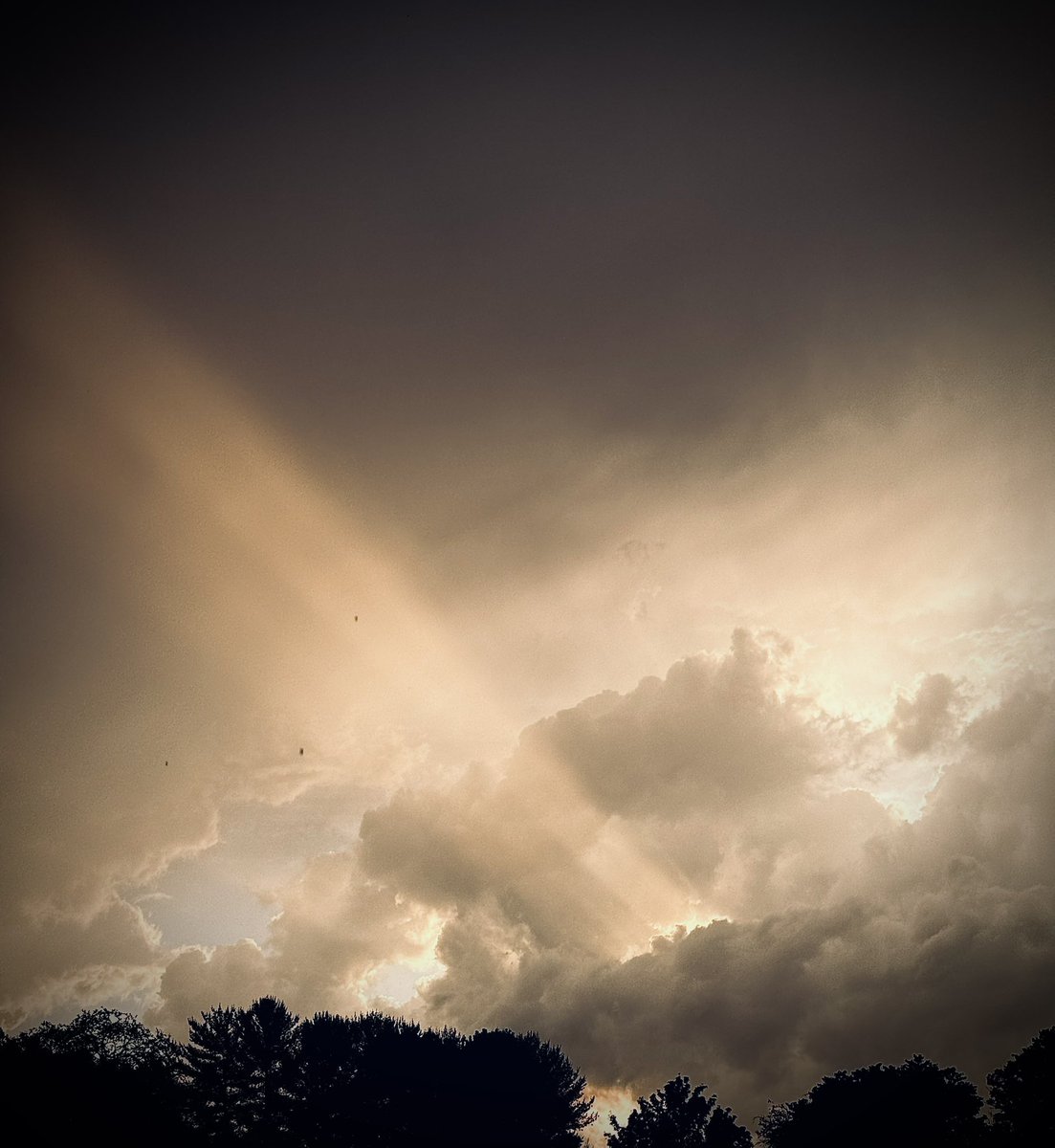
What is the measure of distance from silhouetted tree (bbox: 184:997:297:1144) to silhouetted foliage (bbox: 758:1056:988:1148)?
46.2 meters

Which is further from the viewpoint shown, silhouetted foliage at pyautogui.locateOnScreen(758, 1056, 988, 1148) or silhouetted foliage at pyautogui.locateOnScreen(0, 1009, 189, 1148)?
silhouetted foliage at pyautogui.locateOnScreen(758, 1056, 988, 1148)

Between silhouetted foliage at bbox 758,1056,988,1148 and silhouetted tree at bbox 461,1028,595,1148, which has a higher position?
silhouetted tree at bbox 461,1028,595,1148

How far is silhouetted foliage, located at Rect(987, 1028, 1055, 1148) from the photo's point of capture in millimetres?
47781

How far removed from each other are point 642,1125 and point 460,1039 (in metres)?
19.2

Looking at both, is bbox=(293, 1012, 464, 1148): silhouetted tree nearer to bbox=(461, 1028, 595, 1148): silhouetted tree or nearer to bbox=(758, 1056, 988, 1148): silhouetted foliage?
bbox=(461, 1028, 595, 1148): silhouetted tree

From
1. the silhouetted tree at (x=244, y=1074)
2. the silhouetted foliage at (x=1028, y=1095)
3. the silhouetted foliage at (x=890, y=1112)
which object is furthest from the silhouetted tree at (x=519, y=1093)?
the silhouetted foliage at (x=1028, y=1095)

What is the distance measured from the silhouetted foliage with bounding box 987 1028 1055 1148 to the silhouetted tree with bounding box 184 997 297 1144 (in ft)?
183

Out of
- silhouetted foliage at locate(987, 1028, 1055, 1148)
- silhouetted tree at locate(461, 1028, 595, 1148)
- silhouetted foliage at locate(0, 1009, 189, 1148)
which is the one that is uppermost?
silhouetted foliage at locate(0, 1009, 189, 1148)

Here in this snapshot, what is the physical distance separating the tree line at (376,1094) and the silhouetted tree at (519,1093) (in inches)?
3.5

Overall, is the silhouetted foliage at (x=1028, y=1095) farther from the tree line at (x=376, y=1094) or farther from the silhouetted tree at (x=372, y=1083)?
the silhouetted tree at (x=372, y=1083)

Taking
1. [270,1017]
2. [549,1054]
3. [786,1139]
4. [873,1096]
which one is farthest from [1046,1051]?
A: [270,1017]

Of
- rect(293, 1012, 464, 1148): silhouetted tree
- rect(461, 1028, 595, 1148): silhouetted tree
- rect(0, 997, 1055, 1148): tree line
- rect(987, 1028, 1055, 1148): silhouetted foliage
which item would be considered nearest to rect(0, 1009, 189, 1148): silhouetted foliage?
rect(0, 997, 1055, 1148): tree line

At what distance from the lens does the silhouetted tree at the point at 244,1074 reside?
46406mm

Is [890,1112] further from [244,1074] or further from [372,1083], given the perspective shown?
[244,1074]
